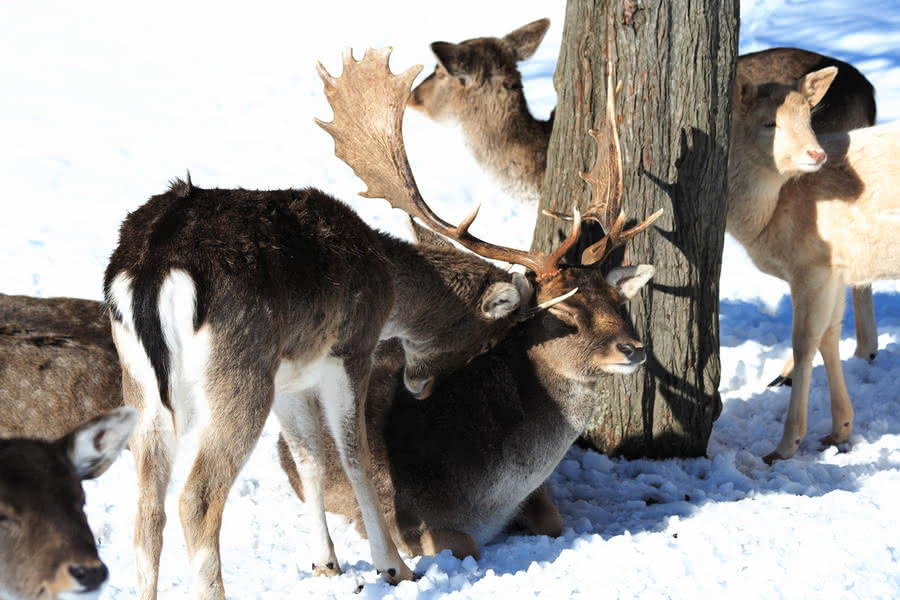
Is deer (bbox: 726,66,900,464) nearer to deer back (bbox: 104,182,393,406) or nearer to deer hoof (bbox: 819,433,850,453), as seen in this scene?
deer hoof (bbox: 819,433,850,453)

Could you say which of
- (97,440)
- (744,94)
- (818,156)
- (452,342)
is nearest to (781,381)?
(818,156)

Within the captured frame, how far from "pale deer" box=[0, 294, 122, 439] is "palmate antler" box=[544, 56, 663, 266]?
8.09 ft

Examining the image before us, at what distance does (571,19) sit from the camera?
615cm

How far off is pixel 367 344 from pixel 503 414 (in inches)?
36.5

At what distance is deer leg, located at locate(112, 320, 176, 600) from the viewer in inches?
171

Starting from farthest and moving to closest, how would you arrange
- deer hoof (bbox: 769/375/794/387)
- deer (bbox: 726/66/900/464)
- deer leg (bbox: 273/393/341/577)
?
1. deer hoof (bbox: 769/375/794/387)
2. deer (bbox: 726/66/900/464)
3. deer leg (bbox: 273/393/341/577)

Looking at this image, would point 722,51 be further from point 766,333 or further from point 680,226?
point 766,333

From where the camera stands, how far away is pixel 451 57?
8.36 meters

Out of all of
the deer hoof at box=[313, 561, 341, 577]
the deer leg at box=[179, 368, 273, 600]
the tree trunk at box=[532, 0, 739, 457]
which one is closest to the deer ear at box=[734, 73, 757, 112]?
the tree trunk at box=[532, 0, 739, 457]

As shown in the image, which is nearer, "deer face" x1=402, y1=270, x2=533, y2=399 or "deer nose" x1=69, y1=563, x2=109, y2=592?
"deer nose" x1=69, y1=563, x2=109, y2=592

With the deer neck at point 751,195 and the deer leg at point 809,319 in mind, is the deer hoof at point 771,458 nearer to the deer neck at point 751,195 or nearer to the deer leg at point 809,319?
the deer leg at point 809,319

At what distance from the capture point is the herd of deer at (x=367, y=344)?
13.8 ft

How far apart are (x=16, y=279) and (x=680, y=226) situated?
519cm

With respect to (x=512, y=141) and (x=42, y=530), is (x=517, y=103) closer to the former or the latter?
(x=512, y=141)
